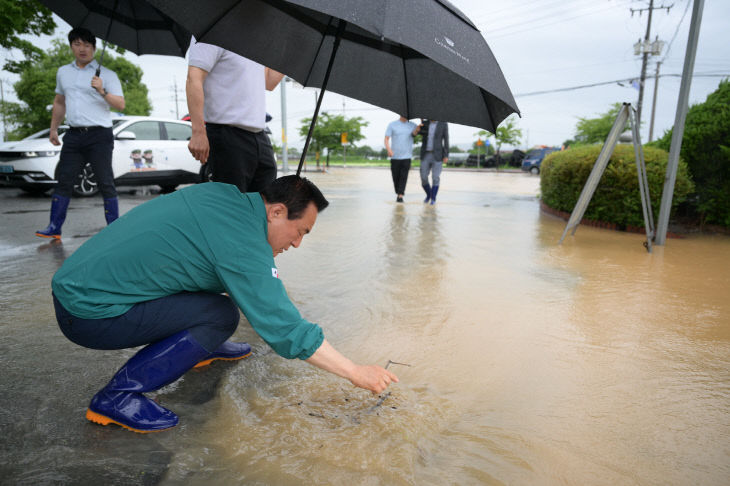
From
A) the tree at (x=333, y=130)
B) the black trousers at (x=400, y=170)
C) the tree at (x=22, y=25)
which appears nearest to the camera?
the tree at (x=22, y=25)

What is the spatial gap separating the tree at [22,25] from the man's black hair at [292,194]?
9704 mm

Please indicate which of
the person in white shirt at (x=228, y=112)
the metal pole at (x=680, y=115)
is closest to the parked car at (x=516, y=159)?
the metal pole at (x=680, y=115)

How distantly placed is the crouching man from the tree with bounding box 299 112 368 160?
39.1m

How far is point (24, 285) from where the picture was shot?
12.3 ft

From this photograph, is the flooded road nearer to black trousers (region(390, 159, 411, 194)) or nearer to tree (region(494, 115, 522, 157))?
black trousers (region(390, 159, 411, 194))

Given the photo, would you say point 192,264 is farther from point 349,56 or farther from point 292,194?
point 349,56

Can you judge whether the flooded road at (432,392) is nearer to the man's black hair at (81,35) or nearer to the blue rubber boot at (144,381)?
the blue rubber boot at (144,381)

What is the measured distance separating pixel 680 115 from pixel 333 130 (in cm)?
3677

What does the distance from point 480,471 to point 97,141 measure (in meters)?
4.67

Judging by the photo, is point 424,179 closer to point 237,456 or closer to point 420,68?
point 420,68

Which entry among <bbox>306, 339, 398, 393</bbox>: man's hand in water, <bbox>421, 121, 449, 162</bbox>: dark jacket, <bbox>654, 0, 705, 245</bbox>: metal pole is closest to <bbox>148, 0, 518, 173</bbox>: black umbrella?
<bbox>306, 339, 398, 393</bbox>: man's hand in water

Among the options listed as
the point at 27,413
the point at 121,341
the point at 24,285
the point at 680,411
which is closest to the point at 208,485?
the point at 121,341

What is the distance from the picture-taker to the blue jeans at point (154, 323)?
1823 millimetres

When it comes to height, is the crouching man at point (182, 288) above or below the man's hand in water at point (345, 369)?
above
